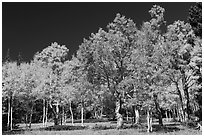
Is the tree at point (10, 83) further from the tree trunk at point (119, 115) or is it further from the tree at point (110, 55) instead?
the tree trunk at point (119, 115)

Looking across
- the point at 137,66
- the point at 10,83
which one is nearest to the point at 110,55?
the point at 137,66

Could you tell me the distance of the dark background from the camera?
55.9 feet

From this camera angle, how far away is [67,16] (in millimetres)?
17203

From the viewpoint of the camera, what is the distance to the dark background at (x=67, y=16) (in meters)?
17.0

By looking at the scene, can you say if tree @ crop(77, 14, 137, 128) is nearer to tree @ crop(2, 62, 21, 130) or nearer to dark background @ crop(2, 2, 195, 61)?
dark background @ crop(2, 2, 195, 61)

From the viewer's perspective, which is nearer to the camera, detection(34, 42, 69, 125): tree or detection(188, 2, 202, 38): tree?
detection(188, 2, 202, 38): tree

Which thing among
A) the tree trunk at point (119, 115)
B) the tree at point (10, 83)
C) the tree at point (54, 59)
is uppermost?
the tree at point (54, 59)

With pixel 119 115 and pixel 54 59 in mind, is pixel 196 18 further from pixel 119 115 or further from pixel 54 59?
pixel 54 59

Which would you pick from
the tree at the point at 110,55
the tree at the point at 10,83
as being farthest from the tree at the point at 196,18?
the tree at the point at 10,83

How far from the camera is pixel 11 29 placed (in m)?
18.6

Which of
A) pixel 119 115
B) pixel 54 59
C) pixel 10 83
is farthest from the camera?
pixel 54 59

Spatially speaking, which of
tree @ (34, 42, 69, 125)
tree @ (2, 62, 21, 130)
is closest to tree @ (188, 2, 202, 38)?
tree @ (34, 42, 69, 125)

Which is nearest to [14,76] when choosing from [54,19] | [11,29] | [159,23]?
[11,29]

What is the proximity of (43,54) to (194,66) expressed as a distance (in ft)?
54.6
